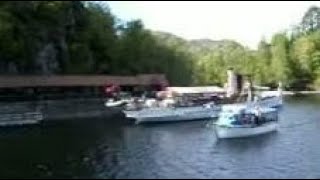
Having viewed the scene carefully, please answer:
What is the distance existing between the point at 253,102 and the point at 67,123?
31921 millimetres

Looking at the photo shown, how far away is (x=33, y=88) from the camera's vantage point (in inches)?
4038

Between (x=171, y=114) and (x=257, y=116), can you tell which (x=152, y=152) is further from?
(x=171, y=114)

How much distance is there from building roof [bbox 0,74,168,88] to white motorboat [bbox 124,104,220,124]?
1729cm

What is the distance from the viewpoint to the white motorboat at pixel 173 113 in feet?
299

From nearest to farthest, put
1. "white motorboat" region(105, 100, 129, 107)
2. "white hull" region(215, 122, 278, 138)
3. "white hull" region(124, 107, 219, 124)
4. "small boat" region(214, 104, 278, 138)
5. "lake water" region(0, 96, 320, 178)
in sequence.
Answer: "lake water" region(0, 96, 320, 178) < "white hull" region(215, 122, 278, 138) < "small boat" region(214, 104, 278, 138) < "white hull" region(124, 107, 219, 124) < "white motorboat" region(105, 100, 129, 107)

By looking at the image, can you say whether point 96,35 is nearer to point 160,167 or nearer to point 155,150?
point 155,150

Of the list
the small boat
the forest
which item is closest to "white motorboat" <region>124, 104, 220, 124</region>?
the small boat

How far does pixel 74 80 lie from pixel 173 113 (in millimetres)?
22206

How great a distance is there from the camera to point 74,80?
108 metres

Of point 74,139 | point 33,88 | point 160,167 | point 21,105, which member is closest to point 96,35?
point 33,88

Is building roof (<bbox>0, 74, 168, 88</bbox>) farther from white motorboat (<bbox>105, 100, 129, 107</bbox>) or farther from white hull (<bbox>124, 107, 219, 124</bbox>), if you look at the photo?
white hull (<bbox>124, 107, 219, 124</bbox>)

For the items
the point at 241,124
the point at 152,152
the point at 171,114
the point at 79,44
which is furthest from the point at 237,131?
the point at 79,44

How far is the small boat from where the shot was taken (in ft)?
233

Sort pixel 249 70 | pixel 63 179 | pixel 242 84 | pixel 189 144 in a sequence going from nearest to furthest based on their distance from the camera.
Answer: pixel 63 179
pixel 189 144
pixel 242 84
pixel 249 70
